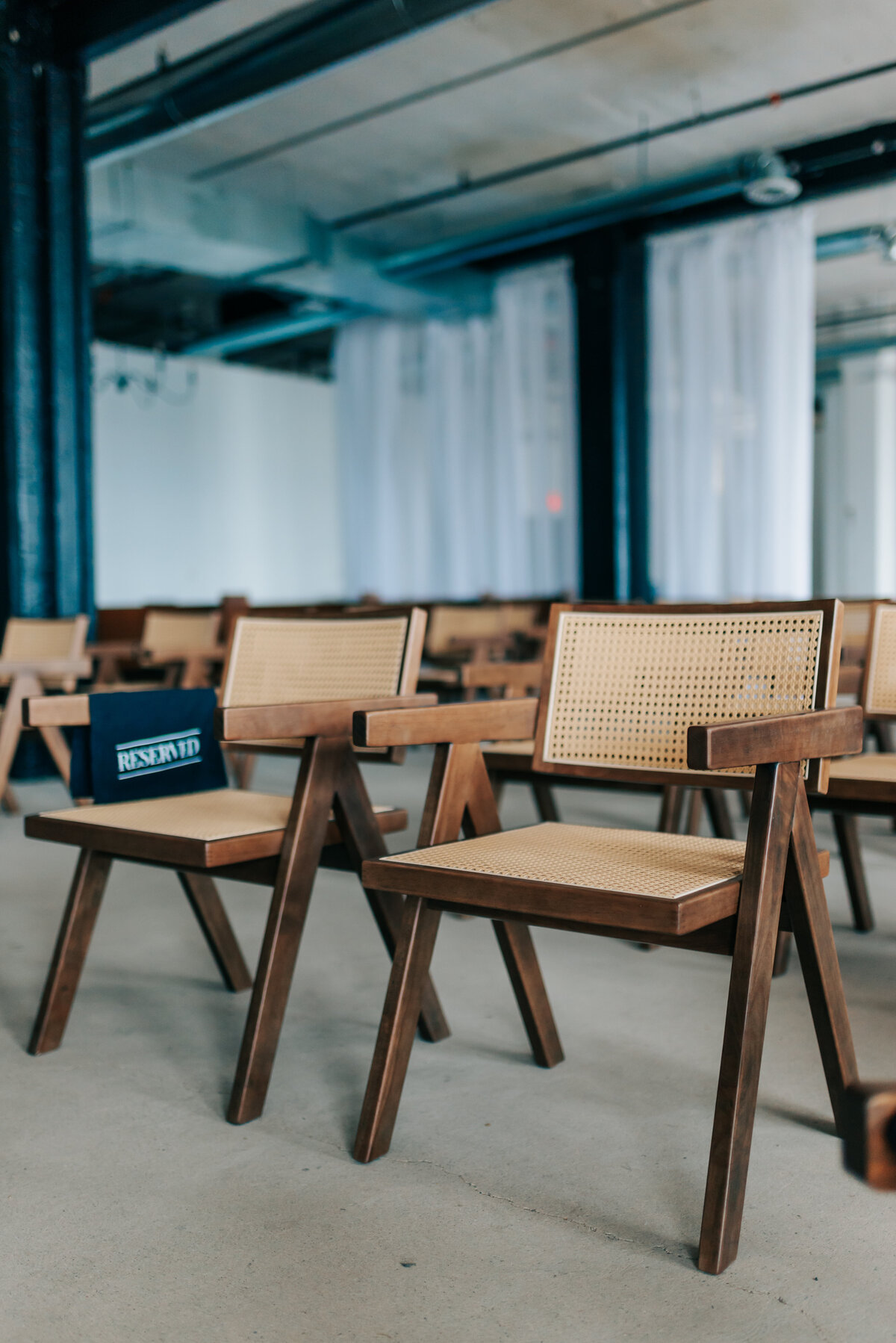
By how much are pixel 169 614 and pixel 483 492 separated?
4358mm

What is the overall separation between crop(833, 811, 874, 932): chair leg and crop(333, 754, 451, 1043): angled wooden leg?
1.22 meters

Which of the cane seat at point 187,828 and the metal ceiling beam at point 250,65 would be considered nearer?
the cane seat at point 187,828

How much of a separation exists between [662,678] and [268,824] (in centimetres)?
72

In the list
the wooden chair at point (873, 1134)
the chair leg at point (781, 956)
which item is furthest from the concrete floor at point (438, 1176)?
the wooden chair at point (873, 1134)

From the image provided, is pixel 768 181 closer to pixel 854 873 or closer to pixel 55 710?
pixel 854 873

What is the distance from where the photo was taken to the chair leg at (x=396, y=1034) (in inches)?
64.6

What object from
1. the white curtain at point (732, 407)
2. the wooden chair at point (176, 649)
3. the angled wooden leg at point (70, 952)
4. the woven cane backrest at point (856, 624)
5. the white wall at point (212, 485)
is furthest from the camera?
the white wall at point (212, 485)

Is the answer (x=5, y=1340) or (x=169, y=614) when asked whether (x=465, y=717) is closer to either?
(x=5, y=1340)

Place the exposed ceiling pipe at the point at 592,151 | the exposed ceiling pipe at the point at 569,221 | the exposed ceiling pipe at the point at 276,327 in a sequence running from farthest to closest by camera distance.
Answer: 1. the exposed ceiling pipe at the point at 276,327
2. the exposed ceiling pipe at the point at 569,221
3. the exposed ceiling pipe at the point at 592,151

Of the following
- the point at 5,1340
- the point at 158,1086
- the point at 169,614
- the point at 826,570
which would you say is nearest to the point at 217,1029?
the point at 158,1086

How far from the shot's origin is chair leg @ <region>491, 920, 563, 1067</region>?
6.19 feet

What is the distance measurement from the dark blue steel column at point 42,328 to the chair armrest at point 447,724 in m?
4.46

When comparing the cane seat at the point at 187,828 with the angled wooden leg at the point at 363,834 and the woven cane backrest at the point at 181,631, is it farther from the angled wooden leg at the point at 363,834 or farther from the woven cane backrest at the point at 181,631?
the woven cane backrest at the point at 181,631

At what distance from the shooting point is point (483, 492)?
9602 mm
